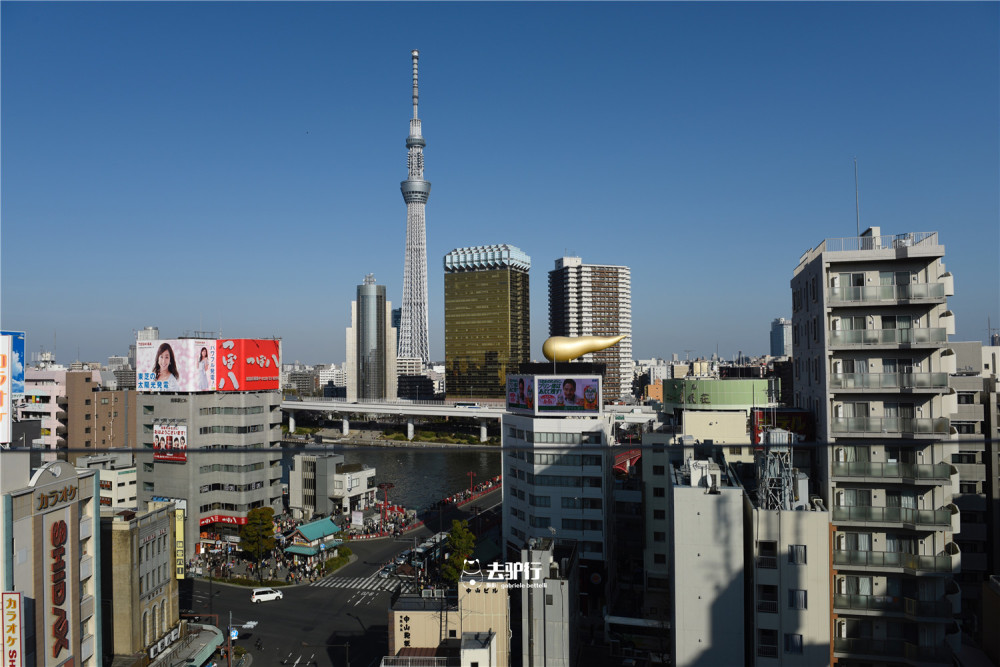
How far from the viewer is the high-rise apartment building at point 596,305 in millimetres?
51719

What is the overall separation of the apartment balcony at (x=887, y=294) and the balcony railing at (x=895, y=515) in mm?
2102

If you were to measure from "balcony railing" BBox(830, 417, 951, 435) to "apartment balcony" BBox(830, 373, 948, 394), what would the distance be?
1.00 ft

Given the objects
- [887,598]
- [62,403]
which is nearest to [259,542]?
[887,598]

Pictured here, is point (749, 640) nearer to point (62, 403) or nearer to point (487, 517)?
point (487, 517)

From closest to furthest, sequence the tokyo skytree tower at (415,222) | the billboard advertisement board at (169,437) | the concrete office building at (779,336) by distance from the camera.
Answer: the billboard advertisement board at (169,437) → the tokyo skytree tower at (415,222) → the concrete office building at (779,336)

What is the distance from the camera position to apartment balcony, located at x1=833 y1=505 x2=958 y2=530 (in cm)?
648

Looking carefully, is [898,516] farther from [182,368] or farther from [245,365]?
[182,368]

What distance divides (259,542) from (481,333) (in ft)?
131

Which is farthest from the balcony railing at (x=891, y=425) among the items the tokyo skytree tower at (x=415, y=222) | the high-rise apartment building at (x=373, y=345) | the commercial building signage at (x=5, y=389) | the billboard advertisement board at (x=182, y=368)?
the tokyo skytree tower at (x=415, y=222)

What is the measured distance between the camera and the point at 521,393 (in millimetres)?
14016

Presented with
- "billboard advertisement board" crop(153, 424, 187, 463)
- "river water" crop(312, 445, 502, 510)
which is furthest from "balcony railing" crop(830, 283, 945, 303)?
"billboard advertisement board" crop(153, 424, 187, 463)

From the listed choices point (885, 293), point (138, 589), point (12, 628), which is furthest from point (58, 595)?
point (885, 293)

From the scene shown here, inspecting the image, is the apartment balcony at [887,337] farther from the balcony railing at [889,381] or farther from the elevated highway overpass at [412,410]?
the elevated highway overpass at [412,410]

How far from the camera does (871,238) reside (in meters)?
6.97
